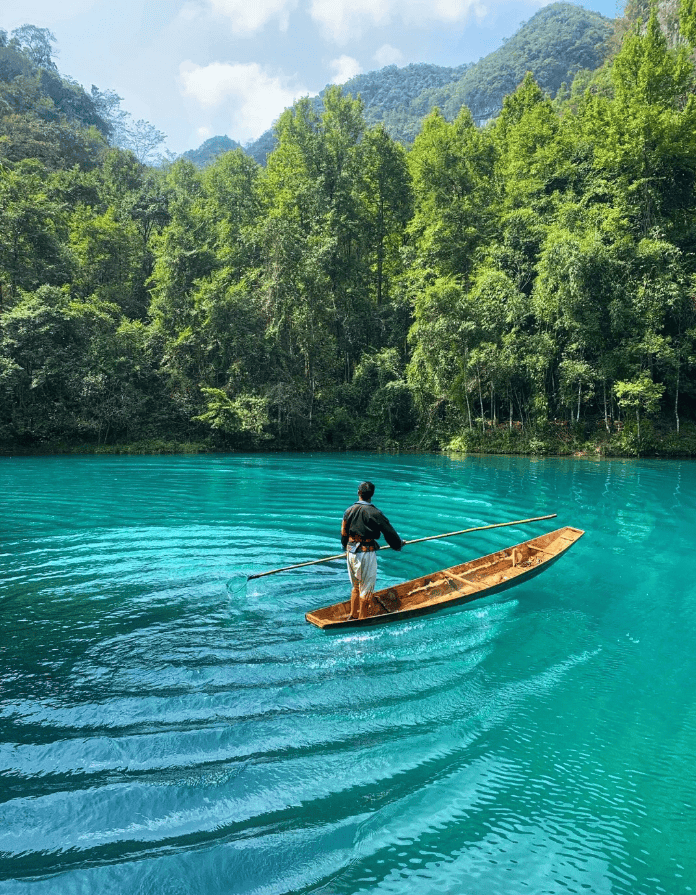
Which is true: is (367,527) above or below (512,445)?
below

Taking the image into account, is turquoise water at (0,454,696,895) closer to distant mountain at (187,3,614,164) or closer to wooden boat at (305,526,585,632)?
wooden boat at (305,526,585,632)

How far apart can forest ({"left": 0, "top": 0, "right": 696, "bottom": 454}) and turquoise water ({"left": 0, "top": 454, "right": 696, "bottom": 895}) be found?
69.2ft

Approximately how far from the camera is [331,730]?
5242mm

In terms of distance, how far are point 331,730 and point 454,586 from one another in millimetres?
4080

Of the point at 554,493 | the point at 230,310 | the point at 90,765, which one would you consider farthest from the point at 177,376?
the point at 90,765

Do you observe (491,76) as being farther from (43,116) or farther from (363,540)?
(363,540)

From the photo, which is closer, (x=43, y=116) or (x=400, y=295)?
(x=400, y=295)

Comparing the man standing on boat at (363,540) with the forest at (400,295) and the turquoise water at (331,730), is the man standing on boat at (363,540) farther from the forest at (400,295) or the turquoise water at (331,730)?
the forest at (400,295)

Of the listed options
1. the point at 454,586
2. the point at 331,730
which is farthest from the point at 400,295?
the point at 331,730

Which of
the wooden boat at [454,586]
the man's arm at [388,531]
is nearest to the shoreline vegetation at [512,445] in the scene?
the wooden boat at [454,586]

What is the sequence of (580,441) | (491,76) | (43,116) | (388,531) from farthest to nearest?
1. (491,76)
2. (43,116)
3. (580,441)
4. (388,531)

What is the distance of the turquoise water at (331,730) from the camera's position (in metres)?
3.75

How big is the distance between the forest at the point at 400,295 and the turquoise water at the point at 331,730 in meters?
21.1

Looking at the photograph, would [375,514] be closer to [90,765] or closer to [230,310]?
[90,765]
